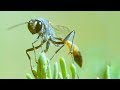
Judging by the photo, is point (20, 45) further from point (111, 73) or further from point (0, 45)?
point (111, 73)

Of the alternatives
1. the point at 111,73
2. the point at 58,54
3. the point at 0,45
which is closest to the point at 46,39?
the point at 58,54

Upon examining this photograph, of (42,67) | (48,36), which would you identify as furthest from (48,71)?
(48,36)

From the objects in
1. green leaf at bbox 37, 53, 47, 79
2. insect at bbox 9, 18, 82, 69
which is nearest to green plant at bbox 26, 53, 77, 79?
green leaf at bbox 37, 53, 47, 79

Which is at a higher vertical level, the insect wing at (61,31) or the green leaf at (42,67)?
the insect wing at (61,31)

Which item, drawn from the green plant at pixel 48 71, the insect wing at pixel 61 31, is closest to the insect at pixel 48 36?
the insect wing at pixel 61 31

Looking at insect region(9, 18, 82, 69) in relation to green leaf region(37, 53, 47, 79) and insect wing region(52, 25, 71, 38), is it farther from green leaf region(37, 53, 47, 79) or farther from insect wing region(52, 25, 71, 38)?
green leaf region(37, 53, 47, 79)

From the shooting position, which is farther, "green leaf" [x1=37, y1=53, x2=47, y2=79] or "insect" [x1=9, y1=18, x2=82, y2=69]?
"insect" [x1=9, y1=18, x2=82, y2=69]

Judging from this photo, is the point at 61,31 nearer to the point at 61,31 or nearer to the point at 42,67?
the point at 61,31

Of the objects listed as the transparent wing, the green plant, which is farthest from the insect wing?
the green plant

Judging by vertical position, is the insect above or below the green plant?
above

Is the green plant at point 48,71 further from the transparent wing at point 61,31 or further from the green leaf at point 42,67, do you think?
the transparent wing at point 61,31
